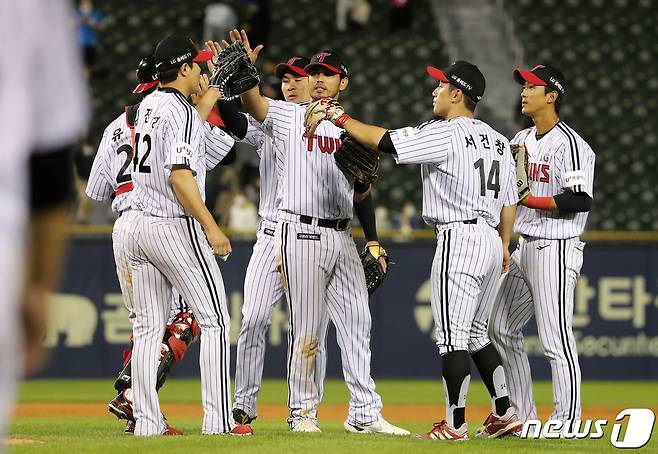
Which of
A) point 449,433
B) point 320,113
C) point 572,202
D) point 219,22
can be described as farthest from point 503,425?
point 219,22

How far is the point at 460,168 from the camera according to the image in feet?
18.9

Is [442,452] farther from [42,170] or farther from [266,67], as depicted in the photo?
[266,67]

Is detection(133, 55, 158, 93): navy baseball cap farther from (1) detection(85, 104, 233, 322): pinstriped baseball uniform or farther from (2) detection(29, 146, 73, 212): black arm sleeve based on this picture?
(2) detection(29, 146, 73, 212): black arm sleeve

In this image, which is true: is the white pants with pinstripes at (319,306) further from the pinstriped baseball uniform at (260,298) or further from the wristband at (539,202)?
the wristband at (539,202)

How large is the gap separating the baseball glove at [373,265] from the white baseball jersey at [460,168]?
65 centimetres

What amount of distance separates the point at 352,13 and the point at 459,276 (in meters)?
11.4

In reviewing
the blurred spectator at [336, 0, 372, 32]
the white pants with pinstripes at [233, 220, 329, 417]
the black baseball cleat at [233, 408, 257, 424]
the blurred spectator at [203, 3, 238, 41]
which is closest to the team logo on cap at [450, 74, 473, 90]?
the white pants with pinstripes at [233, 220, 329, 417]

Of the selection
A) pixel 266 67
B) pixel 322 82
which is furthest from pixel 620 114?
pixel 322 82

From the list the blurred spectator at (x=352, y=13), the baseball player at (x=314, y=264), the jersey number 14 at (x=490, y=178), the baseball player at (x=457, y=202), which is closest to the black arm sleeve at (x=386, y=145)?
the baseball player at (x=457, y=202)

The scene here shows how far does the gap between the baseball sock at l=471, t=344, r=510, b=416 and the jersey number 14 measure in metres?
0.85

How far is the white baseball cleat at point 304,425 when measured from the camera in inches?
243

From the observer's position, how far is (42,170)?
1781mm

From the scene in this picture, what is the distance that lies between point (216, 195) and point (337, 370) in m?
2.37

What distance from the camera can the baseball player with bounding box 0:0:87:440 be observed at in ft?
5.53
